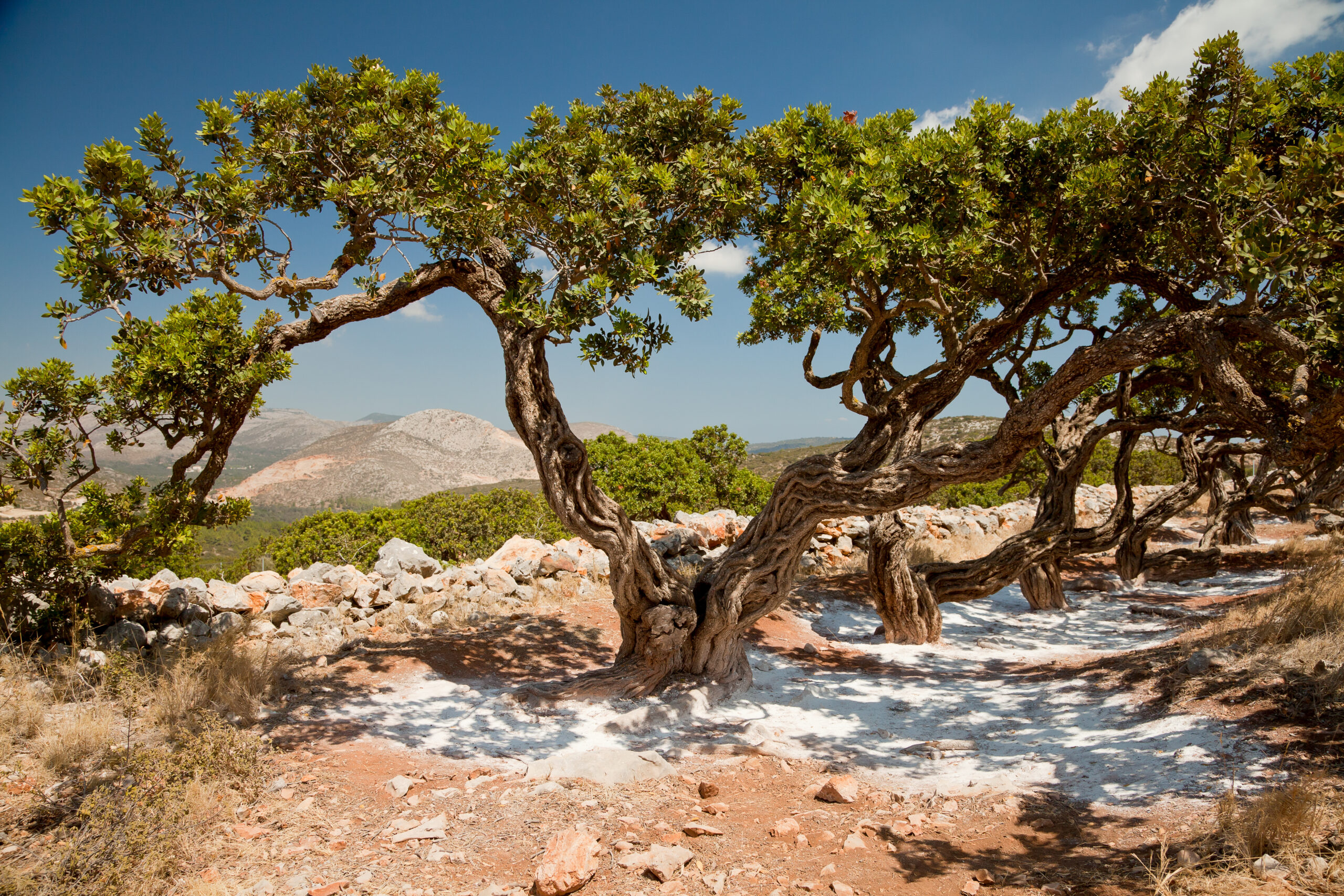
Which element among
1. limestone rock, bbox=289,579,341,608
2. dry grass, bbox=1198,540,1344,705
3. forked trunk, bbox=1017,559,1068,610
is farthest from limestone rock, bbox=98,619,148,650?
forked trunk, bbox=1017,559,1068,610

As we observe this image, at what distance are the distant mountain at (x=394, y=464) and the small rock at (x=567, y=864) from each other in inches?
1026

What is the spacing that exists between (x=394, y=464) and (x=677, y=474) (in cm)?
3053

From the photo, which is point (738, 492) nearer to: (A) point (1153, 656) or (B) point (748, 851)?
(A) point (1153, 656)

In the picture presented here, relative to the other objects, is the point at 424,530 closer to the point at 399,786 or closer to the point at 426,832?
the point at 399,786

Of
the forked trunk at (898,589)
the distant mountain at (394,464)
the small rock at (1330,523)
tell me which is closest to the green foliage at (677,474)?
the forked trunk at (898,589)

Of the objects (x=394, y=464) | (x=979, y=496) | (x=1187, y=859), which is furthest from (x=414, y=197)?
(x=394, y=464)

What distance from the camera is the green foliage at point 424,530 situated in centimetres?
1020

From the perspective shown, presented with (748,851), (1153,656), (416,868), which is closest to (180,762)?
(416,868)

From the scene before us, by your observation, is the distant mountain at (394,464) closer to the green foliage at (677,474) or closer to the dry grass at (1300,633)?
the green foliage at (677,474)

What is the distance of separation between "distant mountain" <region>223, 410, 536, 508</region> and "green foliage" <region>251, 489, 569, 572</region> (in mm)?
17008

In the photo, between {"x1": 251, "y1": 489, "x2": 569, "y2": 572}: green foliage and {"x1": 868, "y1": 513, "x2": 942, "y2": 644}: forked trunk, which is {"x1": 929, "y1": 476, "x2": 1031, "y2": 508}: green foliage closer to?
{"x1": 868, "y1": 513, "x2": 942, "y2": 644}: forked trunk

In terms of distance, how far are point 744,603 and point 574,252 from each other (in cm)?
332

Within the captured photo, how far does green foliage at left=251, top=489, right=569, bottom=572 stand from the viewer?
10203 millimetres

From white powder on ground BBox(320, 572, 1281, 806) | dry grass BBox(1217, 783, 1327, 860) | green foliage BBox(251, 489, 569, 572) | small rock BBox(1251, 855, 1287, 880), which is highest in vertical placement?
green foliage BBox(251, 489, 569, 572)
